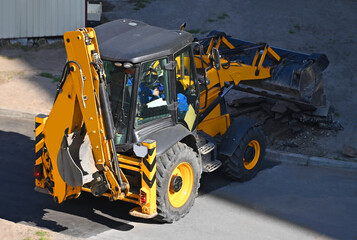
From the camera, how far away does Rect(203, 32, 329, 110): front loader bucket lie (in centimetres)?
1203

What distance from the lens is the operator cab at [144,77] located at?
8703 mm

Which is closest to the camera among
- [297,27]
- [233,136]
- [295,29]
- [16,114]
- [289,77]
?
[233,136]

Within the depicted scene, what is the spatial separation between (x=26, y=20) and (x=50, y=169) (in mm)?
10890

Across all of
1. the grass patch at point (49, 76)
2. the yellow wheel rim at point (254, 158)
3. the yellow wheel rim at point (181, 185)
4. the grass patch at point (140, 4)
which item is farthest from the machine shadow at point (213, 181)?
the grass patch at point (140, 4)

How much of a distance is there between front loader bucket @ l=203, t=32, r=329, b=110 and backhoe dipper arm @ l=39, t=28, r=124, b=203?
4132 millimetres

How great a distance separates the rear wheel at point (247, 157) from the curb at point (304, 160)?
3.13 ft

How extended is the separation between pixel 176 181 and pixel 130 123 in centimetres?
128

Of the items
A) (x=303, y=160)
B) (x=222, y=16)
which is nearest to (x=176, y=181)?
(x=303, y=160)

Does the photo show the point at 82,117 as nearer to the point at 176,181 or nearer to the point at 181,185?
the point at 176,181

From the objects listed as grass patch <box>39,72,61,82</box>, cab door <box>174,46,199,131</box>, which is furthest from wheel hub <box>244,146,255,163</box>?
grass patch <box>39,72,61,82</box>

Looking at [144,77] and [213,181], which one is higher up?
[144,77]

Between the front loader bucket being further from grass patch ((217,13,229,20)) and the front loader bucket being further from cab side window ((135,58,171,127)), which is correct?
grass patch ((217,13,229,20))

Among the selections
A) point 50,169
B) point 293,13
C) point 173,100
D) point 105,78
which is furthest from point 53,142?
A: point 293,13

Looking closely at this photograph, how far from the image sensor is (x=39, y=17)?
1894cm
